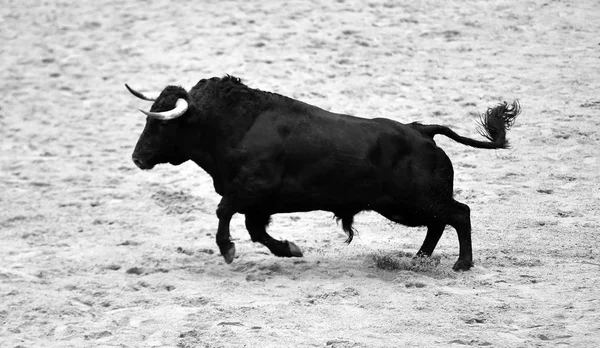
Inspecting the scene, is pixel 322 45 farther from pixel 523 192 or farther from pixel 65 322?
pixel 65 322

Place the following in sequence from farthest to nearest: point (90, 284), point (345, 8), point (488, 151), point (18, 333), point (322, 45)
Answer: point (345, 8)
point (322, 45)
point (488, 151)
point (90, 284)
point (18, 333)

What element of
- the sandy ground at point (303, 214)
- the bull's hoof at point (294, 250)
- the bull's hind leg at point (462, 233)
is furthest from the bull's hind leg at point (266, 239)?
the bull's hind leg at point (462, 233)

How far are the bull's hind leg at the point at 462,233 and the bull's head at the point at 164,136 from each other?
2045 millimetres

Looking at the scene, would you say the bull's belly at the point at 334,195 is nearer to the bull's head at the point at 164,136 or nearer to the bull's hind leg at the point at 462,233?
the bull's hind leg at the point at 462,233

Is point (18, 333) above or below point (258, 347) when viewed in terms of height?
below

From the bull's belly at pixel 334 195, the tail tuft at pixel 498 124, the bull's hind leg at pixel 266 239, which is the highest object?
the tail tuft at pixel 498 124

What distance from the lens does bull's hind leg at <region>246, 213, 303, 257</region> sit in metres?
8.59

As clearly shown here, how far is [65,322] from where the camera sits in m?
7.64

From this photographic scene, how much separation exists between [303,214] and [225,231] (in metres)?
1.65

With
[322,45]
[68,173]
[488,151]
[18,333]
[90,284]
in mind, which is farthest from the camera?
[322,45]

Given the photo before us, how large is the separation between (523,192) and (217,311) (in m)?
3.29

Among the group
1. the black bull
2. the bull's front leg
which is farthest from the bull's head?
the bull's front leg

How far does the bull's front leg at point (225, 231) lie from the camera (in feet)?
27.5

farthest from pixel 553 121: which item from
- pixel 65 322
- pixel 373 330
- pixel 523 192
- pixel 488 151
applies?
pixel 65 322
